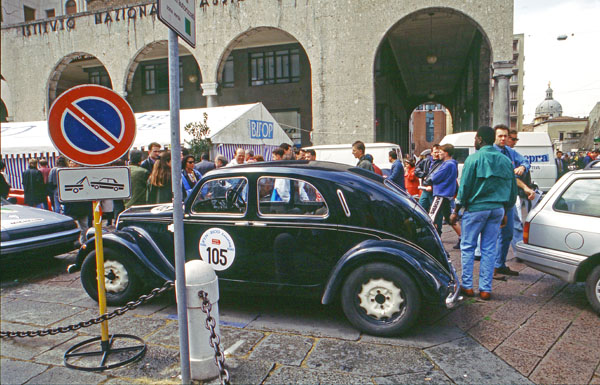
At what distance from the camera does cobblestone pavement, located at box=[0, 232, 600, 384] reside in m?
3.07

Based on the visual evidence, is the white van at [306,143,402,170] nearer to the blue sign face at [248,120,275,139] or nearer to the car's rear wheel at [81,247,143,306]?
the blue sign face at [248,120,275,139]

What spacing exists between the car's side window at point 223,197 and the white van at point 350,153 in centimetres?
993

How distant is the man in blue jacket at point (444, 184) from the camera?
7027 millimetres

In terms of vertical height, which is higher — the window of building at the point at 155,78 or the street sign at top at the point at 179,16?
the window of building at the point at 155,78

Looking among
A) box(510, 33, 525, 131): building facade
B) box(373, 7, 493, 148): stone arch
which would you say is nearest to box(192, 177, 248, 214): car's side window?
box(373, 7, 493, 148): stone arch

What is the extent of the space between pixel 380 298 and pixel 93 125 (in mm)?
2830

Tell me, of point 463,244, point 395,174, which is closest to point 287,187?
point 463,244

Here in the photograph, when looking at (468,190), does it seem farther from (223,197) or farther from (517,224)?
(223,197)

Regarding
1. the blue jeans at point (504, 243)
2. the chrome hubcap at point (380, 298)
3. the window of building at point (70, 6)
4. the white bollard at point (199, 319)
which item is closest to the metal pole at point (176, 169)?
the white bollard at point (199, 319)

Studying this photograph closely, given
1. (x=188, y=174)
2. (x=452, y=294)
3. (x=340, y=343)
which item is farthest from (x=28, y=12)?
(x=452, y=294)

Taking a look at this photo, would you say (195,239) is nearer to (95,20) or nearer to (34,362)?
(34,362)

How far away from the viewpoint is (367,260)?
12.4 ft

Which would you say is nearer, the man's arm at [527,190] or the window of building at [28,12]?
the man's arm at [527,190]

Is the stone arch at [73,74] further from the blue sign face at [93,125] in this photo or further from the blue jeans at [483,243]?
the blue jeans at [483,243]
